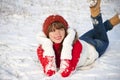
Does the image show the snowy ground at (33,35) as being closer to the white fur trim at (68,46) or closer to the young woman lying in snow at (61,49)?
the young woman lying in snow at (61,49)

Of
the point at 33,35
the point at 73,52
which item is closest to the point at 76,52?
the point at 73,52

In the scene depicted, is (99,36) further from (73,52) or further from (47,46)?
(47,46)

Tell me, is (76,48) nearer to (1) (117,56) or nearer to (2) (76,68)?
(2) (76,68)

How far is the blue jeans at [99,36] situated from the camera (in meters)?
4.34

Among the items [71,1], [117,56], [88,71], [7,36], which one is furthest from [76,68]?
[71,1]

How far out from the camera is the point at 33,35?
541cm

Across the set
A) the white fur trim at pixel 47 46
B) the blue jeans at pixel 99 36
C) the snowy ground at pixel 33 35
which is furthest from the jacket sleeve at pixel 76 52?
the blue jeans at pixel 99 36

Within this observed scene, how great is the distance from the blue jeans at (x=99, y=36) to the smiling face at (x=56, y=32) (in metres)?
0.66

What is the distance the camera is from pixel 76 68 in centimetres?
394

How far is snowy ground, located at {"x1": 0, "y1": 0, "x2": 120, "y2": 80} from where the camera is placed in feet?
12.6

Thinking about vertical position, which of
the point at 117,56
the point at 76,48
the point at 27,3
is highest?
the point at 76,48

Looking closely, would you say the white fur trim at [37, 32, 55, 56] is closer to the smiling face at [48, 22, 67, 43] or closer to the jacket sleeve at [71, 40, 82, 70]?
the smiling face at [48, 22, 67, 43]

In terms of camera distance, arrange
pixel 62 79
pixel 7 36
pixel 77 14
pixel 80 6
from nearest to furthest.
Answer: pixel 62 79 < pixel 7 36 < pixel 77 14 < pixel 80 6

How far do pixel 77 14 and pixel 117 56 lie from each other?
271 centimetres
